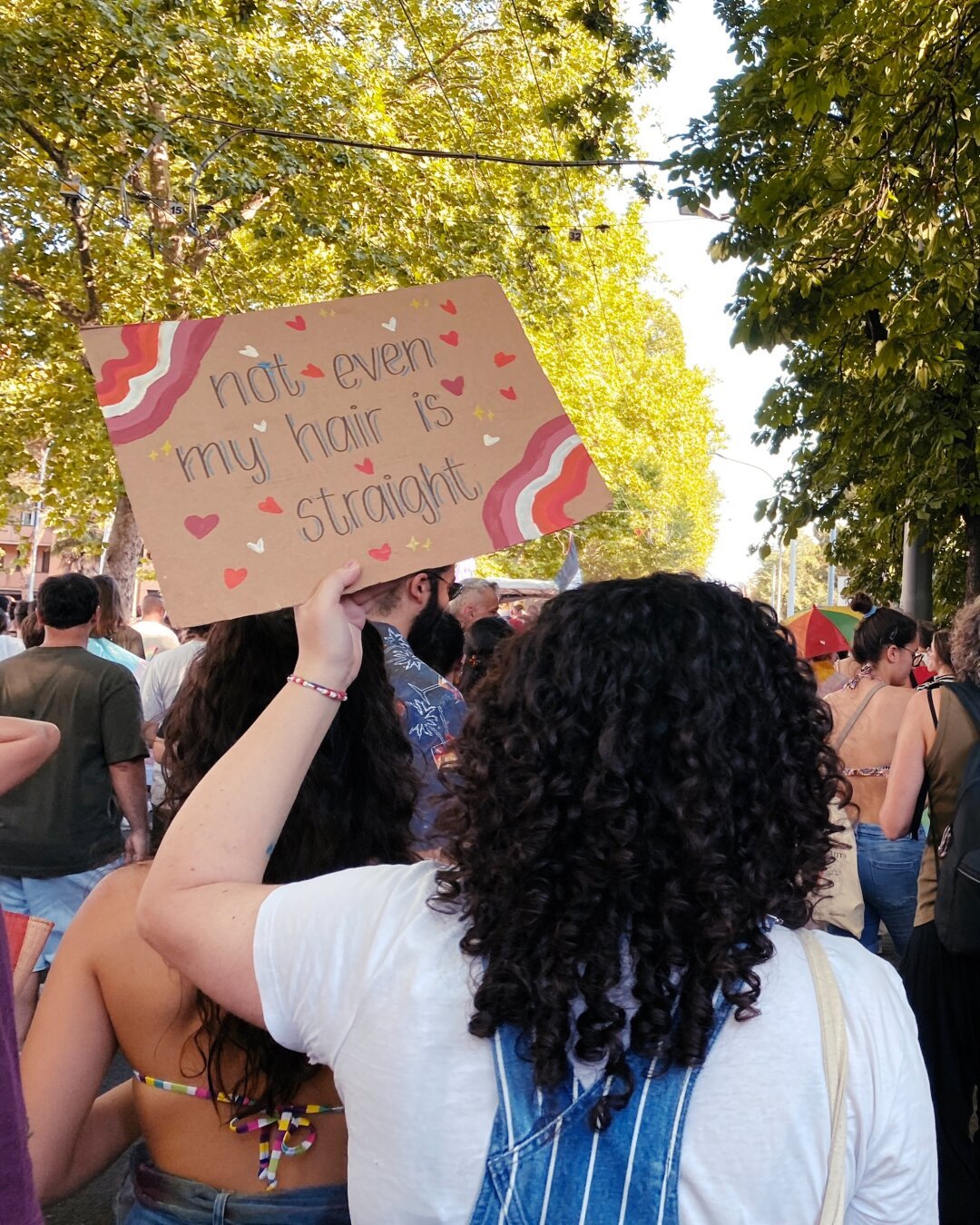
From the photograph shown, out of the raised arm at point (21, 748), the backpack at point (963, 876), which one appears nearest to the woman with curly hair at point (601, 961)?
the raised arm at point (21, 748)

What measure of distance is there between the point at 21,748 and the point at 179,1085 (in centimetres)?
77

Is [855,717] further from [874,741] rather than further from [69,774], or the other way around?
[69,774]

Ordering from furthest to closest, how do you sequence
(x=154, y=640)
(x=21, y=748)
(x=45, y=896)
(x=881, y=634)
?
1. (x=154, y=640)
2. (x=881, y=634)
3. (x=45, y=896)
4. (x=21, y=748)

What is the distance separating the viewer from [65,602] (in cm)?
459

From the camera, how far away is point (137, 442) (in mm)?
1624

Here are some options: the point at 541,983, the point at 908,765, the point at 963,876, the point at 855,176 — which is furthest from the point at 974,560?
the point at 541,983

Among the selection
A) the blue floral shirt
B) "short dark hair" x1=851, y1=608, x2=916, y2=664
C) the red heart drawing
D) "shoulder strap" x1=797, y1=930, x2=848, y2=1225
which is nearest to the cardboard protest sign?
the red heart drawing

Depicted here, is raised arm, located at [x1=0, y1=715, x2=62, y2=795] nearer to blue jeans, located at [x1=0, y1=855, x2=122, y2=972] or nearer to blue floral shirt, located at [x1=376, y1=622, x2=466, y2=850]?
blue floral shirt, located at [x1=376, y1=622, x2=466, y2=850]

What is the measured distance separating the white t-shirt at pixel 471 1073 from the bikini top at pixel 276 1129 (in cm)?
30

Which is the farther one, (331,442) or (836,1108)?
(331,442)

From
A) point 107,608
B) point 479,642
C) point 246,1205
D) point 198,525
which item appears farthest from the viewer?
point 107,608

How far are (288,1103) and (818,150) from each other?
20.3 ft

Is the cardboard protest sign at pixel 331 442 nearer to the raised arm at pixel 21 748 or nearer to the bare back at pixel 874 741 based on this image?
the raised arm at pixel 21 748

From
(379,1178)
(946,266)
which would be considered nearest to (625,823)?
(379,1178)
